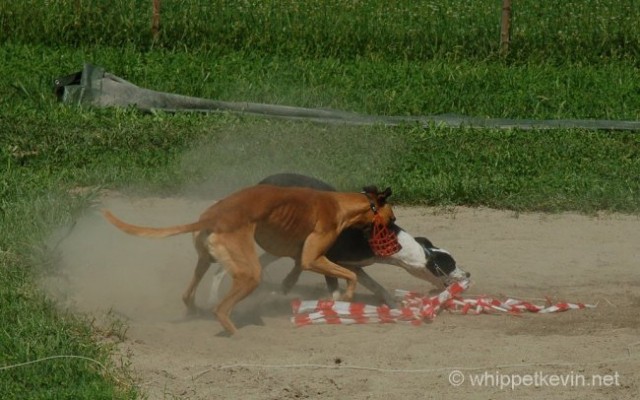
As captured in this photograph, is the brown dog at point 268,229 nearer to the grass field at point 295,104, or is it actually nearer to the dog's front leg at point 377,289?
the dog's front leg at point 377,289

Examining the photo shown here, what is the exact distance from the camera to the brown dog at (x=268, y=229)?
27.2 ft

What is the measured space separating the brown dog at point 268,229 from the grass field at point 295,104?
2.60ft

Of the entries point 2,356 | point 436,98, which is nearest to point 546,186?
point 436,98

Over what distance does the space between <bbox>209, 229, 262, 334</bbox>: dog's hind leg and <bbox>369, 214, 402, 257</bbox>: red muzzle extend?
41.4 inches

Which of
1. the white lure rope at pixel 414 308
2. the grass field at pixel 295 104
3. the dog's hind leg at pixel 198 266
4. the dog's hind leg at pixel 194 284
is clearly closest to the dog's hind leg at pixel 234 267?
the dog's hind leg at pixel 198 266

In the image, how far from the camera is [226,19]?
16.6 meters

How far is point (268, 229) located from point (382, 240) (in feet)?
2.96

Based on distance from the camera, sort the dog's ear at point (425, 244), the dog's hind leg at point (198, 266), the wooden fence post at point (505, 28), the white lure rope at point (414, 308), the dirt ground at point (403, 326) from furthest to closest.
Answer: the wooden fence post at point (505, 28)
the dog's ear at point (425, 244)
the white lure rope at point (414, 308)
the dog's hind leg at point (198, 266)
the dirt ground at point (403, 326)

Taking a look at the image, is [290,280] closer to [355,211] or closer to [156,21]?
[355,211]

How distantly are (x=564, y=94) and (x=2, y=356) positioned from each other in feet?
28.7

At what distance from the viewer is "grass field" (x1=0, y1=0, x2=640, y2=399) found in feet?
31.6

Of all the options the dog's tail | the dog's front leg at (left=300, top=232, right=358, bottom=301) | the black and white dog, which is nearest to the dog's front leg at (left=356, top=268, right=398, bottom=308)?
the black and white dog

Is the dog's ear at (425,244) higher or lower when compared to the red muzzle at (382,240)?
lower

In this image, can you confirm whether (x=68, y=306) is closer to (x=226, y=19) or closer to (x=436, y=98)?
(x=436, y=98)
